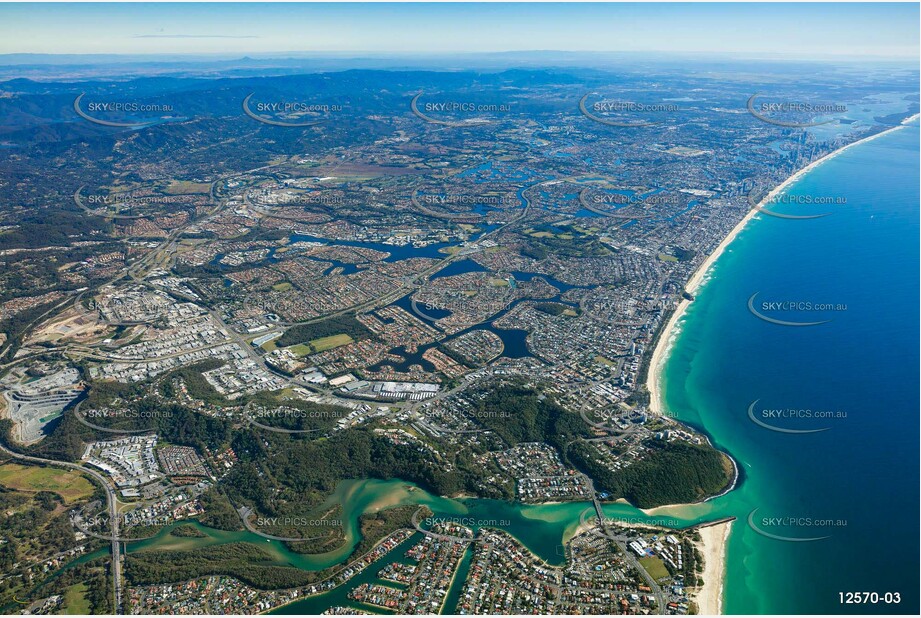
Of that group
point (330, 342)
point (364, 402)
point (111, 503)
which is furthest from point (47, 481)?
point (330, 342)

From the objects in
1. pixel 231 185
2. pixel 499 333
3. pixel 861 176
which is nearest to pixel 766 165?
pixel 861 176

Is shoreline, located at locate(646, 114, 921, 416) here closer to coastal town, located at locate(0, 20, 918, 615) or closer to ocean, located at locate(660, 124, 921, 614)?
coastal town, located at locate(0, 20, 918, 615)

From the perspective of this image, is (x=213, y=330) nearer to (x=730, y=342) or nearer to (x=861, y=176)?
(x=730, y=342)

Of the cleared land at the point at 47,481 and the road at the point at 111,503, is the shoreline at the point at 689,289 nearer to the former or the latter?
the road at the point at 111,503

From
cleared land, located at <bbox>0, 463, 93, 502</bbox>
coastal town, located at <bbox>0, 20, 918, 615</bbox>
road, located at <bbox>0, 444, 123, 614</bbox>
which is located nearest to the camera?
road, located at <bbox>0, 444, 123, 614</bbox>

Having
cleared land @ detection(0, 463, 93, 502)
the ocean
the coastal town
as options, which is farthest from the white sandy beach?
cleared land @ detection(0, 463, 93, 502)

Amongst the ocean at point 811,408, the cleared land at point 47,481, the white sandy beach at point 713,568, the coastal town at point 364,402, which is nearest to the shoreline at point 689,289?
the coastal town at point 364,402

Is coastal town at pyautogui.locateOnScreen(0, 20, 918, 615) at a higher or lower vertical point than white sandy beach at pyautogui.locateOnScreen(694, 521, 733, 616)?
higher
